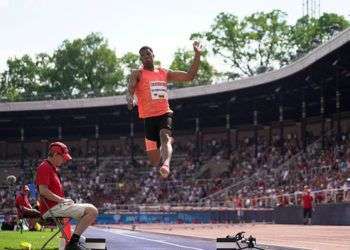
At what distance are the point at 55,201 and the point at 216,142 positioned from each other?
47588mm

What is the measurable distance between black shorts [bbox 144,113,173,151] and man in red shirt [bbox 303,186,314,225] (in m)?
19.1

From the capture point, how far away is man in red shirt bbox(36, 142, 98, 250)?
8.75m

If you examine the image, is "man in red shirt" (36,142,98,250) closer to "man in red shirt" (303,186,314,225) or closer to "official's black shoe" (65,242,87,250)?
"official's black shoe" (65,242,87,250)

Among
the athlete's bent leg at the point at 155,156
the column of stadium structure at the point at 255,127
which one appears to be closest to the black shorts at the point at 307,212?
the column of stadium structure at the point at 255,127

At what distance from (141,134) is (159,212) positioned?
19.7 meters

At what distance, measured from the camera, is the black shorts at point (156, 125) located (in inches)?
426

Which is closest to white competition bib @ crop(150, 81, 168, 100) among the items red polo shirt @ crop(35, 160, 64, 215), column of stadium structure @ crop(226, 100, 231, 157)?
red polo shirt @ crop(35, 160, 64, 215)

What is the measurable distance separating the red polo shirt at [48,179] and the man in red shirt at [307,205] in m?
21.3

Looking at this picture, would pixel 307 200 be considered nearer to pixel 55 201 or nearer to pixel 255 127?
pixel 255 127

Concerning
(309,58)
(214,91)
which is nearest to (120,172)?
(214,91)

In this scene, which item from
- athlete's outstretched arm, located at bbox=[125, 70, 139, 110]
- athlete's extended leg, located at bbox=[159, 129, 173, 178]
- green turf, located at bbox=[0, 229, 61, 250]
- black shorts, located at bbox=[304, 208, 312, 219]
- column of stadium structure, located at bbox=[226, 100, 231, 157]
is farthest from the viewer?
column of stadium structure, located at bbox=[226, 100, 231, 157]

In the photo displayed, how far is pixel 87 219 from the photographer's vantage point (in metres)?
8.95

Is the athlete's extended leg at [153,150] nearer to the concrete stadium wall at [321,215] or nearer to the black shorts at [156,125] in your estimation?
the black shorts at [156,125]

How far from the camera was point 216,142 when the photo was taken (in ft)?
184
